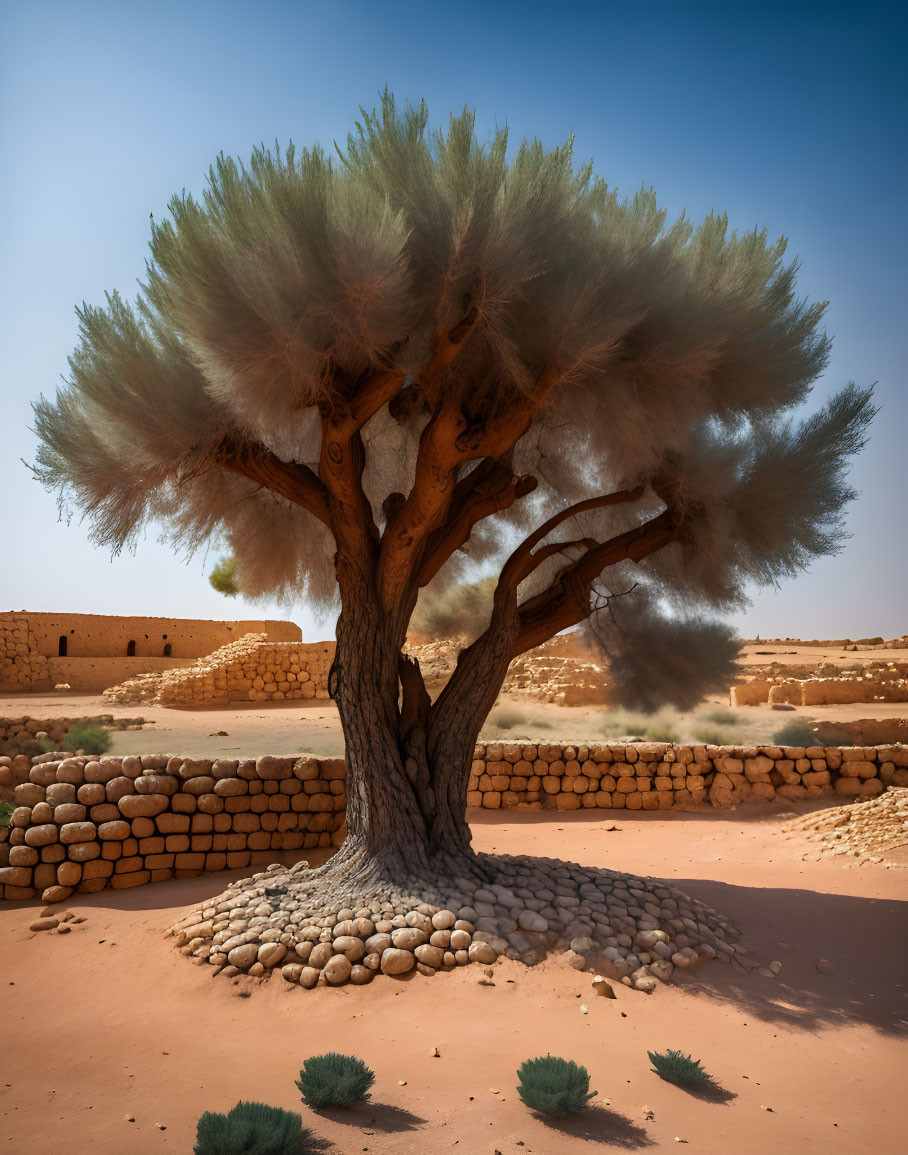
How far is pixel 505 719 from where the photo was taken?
19.3m

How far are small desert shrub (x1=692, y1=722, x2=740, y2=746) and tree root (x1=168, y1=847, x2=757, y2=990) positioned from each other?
9856mm

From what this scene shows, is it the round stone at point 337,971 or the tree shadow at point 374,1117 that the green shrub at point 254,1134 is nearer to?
the tree shadow at point 374,1117

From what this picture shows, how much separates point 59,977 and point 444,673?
17812 mm

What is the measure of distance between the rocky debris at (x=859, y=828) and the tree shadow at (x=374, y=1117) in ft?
24.3

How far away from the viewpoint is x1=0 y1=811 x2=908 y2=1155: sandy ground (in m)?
3.69

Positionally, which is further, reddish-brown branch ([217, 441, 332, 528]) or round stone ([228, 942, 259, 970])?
reddish-brown branch ([217, 441, 332, 528])

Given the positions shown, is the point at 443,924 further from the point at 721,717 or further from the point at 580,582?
the point at 721,717

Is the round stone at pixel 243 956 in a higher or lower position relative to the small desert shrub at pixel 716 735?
lower

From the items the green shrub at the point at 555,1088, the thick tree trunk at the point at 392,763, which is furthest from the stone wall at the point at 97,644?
the green shrub at the point at 555,1088

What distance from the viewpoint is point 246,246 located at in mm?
5719

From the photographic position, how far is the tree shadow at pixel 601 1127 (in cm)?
359

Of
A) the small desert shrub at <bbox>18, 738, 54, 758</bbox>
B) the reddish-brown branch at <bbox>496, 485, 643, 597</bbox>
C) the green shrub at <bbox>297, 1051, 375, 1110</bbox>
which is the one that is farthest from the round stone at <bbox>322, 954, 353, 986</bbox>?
the small desert shrub at <bbox>18, 738, 54, 758</bbox>

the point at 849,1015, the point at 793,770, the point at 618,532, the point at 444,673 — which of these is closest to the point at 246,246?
the point at 618,532

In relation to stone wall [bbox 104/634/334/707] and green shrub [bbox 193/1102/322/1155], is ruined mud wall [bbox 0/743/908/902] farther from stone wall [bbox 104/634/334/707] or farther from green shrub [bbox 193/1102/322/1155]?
stone wall [bbox 104/634/334/707]
